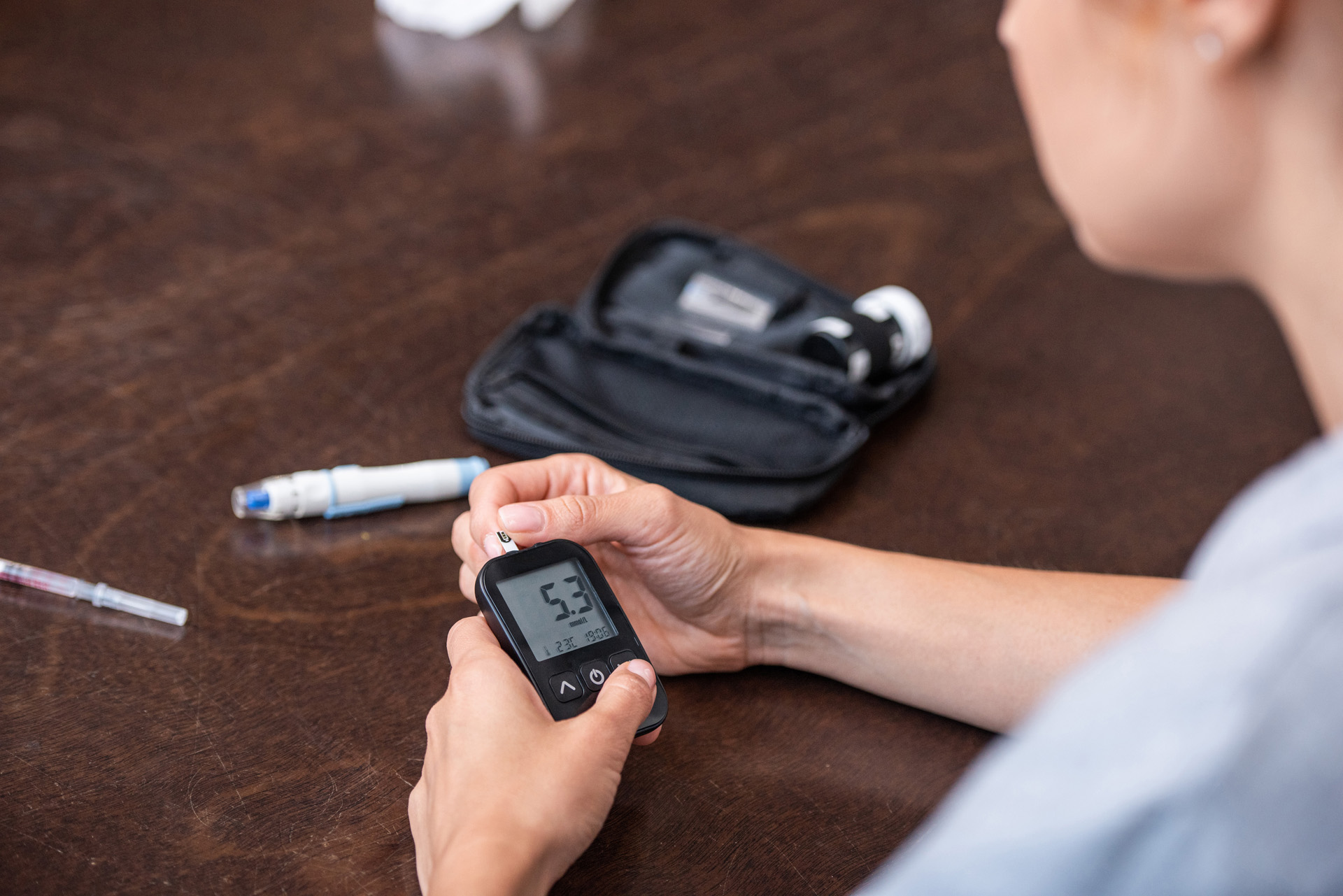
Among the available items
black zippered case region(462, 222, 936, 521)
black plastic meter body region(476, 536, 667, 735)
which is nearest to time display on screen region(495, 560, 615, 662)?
black plastic meter body region(476, 536, 667, 735)

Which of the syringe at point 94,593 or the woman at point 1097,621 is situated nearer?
the woman at point 1097,621

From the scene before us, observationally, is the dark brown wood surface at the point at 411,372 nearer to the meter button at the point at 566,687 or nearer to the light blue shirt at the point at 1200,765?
the meter button at the point at 566,687

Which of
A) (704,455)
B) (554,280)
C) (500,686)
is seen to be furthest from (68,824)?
(554,280)

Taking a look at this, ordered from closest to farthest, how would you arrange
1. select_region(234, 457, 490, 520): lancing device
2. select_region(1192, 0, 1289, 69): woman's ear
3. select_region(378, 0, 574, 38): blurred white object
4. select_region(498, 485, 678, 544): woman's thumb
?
1. select_region(1192, 0, 1289, 69): woman's ear
2. select_region(498, 485, 678, 544): woman's thumb
3. select_region(234, 457, 490, 520): lancing device
4. select_region(378, 0, 574, 38): blurred white object

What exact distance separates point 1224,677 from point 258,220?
1123mm

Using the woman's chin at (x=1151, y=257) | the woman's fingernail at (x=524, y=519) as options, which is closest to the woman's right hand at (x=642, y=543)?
the woman's fingernail at (x=524, y=519)

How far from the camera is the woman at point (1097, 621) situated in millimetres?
425

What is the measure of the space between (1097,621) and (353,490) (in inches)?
23.8

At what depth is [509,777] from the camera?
654mm

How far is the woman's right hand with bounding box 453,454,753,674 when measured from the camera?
813 mm

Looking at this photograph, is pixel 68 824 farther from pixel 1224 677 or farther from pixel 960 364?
pixel 960 364

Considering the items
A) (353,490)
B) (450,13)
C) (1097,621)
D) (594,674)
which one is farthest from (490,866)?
(450,13)

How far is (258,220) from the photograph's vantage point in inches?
49.4

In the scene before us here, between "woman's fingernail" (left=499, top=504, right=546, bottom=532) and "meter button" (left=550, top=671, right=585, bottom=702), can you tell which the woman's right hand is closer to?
"woman's fingernail" (left=499, top=504, right=546, bottom=532)
